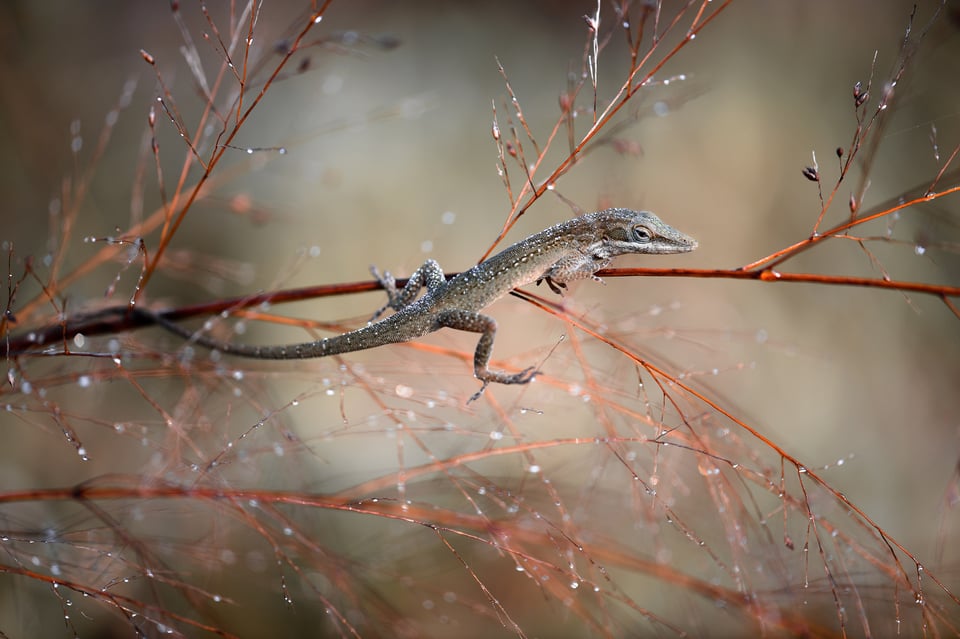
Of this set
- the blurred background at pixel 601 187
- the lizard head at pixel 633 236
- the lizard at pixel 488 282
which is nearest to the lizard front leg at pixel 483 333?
the lizard at pixel 488 282

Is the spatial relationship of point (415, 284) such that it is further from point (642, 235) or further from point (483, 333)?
Answer: point (642, 235)

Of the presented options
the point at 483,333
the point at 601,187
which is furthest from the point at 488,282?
the point at 601,187

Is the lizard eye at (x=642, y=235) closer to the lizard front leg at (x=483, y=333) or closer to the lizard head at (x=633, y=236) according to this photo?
the lizard head at (x=633, y=236)

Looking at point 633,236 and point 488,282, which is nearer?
point 488,282

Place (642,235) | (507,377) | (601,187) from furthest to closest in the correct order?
(601,187)
(642,235)
(507,377)

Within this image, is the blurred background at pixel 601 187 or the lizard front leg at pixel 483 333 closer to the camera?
the lizard front leg at pixel 483 333

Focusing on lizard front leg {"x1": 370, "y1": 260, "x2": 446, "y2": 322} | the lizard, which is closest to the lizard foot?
the lizard

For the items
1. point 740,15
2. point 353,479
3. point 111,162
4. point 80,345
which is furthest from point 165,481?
point 740,15
